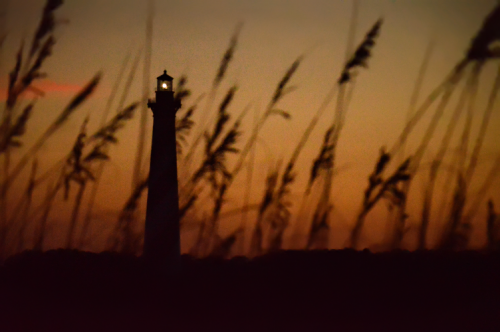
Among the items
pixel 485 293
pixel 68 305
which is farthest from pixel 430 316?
pixel 68 305

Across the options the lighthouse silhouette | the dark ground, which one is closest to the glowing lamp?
the lighthouse silhouette

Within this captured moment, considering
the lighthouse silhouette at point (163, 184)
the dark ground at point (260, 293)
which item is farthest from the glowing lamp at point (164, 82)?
the dark ground at point (260, 293)

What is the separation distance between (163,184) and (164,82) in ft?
7.42

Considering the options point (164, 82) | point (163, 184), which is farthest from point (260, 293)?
point (164, 82)

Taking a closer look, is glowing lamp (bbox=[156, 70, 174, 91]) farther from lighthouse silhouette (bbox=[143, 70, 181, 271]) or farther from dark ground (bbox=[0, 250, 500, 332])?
dark ground (bbox=[0, 250, 500, 332])

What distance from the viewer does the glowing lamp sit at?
14.9 m

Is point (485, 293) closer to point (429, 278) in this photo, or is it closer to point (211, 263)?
point (429, 278)

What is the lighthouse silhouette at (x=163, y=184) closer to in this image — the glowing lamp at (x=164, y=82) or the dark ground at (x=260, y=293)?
the glowing lamp at (x=164, y=82)

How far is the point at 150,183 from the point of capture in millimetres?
14539

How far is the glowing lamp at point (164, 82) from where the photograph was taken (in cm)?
1495

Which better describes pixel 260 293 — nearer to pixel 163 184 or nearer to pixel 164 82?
pixel 163 184

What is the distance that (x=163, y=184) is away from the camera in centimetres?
1451

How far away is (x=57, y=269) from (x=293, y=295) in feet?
21.8

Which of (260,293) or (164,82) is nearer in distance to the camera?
(164,82)
